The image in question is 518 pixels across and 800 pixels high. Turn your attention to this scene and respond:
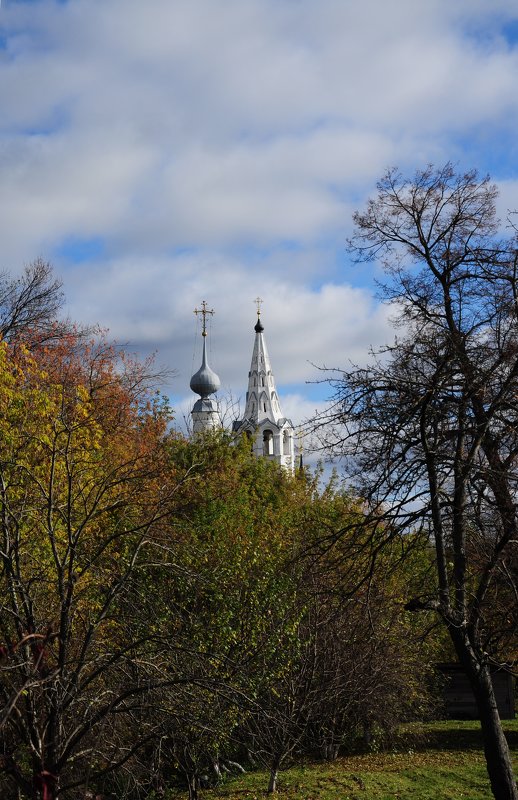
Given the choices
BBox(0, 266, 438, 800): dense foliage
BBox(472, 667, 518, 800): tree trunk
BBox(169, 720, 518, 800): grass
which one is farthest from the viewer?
BBox(169, 720, 518, 800): grass

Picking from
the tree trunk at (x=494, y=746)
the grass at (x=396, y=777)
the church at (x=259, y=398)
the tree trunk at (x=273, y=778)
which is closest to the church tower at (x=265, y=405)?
the church at (x=259, y=398)

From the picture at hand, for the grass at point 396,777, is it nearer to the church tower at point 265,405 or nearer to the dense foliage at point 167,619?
the dense foliage at point 167,619

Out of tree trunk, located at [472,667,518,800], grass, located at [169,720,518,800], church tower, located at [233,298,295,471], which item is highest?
church tower, located at [233,298,295,471]

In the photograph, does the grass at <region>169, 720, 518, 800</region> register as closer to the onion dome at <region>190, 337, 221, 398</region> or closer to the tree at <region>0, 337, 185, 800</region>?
the tree at <region>0, 337, 185, 800</region>

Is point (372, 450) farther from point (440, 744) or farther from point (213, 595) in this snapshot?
point (440, 744)

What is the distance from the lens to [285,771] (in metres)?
18.4

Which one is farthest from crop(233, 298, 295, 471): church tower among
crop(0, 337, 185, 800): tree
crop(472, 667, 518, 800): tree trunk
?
crop(472, 667, 518, 800): tree trunk

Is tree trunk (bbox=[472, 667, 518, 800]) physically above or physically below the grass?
above

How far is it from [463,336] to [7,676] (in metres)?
5.88

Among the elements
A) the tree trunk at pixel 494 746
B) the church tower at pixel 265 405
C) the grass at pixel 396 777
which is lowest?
the grass at pixel 396 777

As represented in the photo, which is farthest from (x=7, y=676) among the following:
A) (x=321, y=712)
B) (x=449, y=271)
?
(x=321, y=712)

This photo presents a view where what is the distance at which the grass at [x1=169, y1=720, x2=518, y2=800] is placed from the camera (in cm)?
1620

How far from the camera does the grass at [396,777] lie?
53.2ft

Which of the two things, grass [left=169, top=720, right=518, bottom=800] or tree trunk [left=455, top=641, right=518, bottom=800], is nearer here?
tree trunk [left=455, top=641, right=518, bottom=800]
